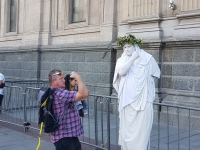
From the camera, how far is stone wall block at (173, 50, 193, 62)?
7844 mm

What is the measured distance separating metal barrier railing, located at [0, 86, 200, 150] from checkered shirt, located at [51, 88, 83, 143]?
1.64 meters

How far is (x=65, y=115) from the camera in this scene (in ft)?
12.4

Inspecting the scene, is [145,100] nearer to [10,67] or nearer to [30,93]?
[30,93]

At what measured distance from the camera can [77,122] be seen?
3.87 meters

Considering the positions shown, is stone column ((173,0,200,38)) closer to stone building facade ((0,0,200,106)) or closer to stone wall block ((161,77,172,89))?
stone building facade ((0,0,200,106))

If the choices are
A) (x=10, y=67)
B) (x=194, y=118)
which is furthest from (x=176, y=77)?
(x=10, y=67)

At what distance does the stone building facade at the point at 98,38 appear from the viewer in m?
7.92

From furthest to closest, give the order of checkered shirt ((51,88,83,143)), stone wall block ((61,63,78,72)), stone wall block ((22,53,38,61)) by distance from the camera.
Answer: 1. stone wall block ((22,53,38,61))
2. stone wall block ((61,63,78,72))
3. checkered shirt ((51,88,83,143))

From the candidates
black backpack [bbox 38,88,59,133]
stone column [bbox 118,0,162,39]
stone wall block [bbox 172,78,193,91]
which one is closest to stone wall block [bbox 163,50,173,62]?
stone column [bbox 118,0,162,39]

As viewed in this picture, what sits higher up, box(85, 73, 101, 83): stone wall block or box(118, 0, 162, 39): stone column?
box(118, 0, 162, 39): stone column

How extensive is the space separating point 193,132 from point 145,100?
3236mm

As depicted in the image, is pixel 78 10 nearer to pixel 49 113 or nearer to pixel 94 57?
pixel 94 57

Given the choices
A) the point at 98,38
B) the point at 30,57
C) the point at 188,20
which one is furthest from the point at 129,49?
the point at 30,57

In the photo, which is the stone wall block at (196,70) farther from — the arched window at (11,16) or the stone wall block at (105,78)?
the arched window at (11,16)
